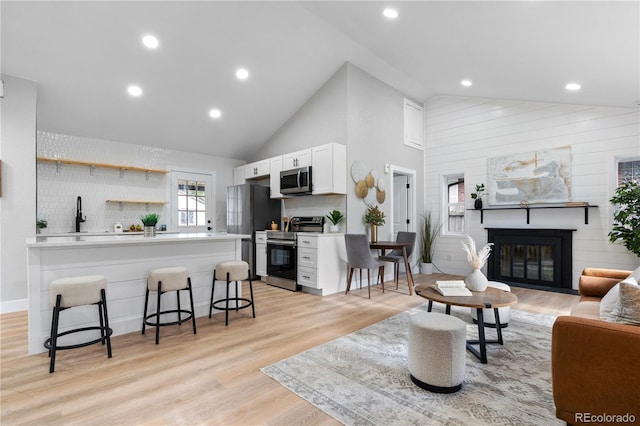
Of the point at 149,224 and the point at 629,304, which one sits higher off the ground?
the point at 149,224

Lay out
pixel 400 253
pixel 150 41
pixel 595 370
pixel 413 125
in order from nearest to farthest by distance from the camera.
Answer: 1. pixel 595 370
2. pixel 150 41
3. pixel 400 253
4. pixel 413 125

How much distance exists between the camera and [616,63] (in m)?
3.09

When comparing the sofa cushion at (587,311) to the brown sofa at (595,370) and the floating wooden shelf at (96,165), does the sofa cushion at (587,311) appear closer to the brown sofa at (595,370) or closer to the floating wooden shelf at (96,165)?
the brown sofa at (595,370)

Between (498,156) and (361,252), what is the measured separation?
3.23m

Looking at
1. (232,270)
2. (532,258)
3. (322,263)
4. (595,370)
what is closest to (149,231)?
(232,270)

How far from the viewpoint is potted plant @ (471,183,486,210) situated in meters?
5.67

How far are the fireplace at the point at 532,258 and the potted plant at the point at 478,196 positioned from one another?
1.56 feet

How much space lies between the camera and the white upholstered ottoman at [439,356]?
2002mm

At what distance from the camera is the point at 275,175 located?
5.65 m

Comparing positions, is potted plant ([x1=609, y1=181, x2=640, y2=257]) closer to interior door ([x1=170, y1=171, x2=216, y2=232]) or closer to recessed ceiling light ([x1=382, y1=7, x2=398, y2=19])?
recessed ceiling light ([x1=382, y1=7, x2=398, y2=19])

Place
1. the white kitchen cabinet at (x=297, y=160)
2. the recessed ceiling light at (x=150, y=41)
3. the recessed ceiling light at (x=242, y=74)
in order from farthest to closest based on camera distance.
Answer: the white kitchen cabinet at (x=297, y=160) < the recessed ceiling light at (x=242, y=74) < the recessed ceiling light at (x=150, y=41)

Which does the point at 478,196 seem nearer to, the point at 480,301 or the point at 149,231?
the point at 480,301

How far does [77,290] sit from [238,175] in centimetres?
436

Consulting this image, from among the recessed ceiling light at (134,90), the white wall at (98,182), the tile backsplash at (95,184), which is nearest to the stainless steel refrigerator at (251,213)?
the white wall at (98,182)
